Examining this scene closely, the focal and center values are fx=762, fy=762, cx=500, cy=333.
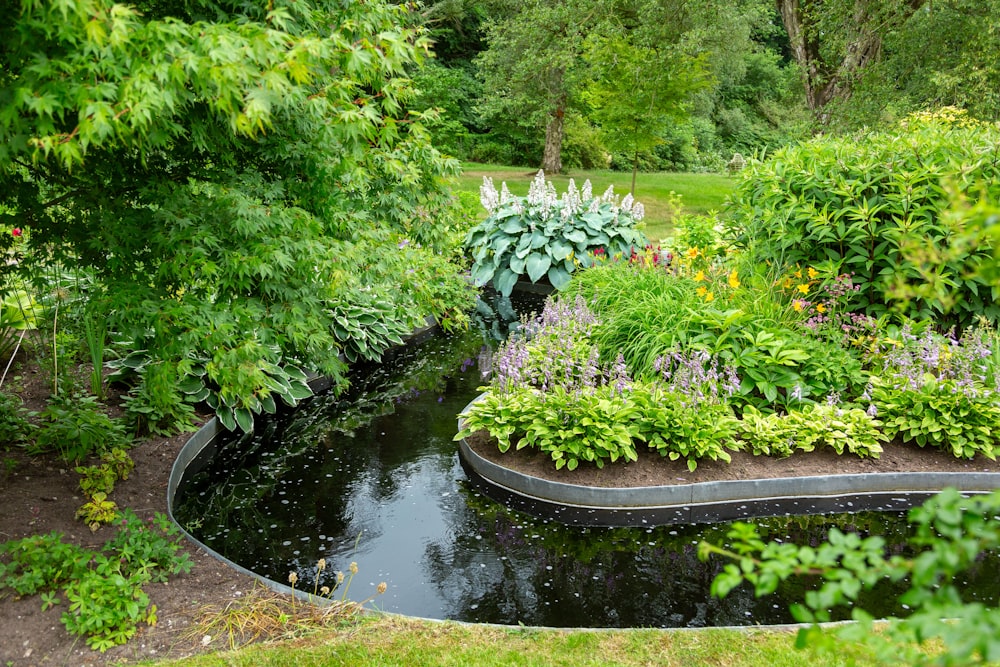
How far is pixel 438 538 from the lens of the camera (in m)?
4.60

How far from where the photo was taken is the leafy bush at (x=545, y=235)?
34.6 feet

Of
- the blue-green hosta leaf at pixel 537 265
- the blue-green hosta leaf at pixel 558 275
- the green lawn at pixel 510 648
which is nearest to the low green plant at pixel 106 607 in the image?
the green lawn at pixel 510 648

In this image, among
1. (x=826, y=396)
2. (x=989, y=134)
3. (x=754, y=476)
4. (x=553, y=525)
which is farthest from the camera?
(x=989, y=134)

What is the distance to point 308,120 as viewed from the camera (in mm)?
3045

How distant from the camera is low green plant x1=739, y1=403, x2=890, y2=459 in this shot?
5.15 m

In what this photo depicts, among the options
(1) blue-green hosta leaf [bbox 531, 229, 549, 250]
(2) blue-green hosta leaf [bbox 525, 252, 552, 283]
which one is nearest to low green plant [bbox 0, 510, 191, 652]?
(2) blue-green hosta leaf [bbox 525, 252, 552, 283]

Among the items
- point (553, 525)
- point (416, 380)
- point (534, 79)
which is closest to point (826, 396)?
point (553, 525)

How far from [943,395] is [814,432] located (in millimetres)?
961

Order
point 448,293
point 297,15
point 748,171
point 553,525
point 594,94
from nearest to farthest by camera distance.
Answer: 1. point 297,15
2. point 553,525
3. point 748,171
4. point 448,293
5. point 594,94

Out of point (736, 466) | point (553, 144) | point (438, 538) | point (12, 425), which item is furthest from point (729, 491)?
point (553, 144)

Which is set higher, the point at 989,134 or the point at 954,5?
the point at 954,5

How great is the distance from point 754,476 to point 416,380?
361 cm

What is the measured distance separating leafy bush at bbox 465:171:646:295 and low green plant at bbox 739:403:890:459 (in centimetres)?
517

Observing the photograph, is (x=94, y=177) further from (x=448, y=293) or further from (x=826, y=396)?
(x=448, y=293)
